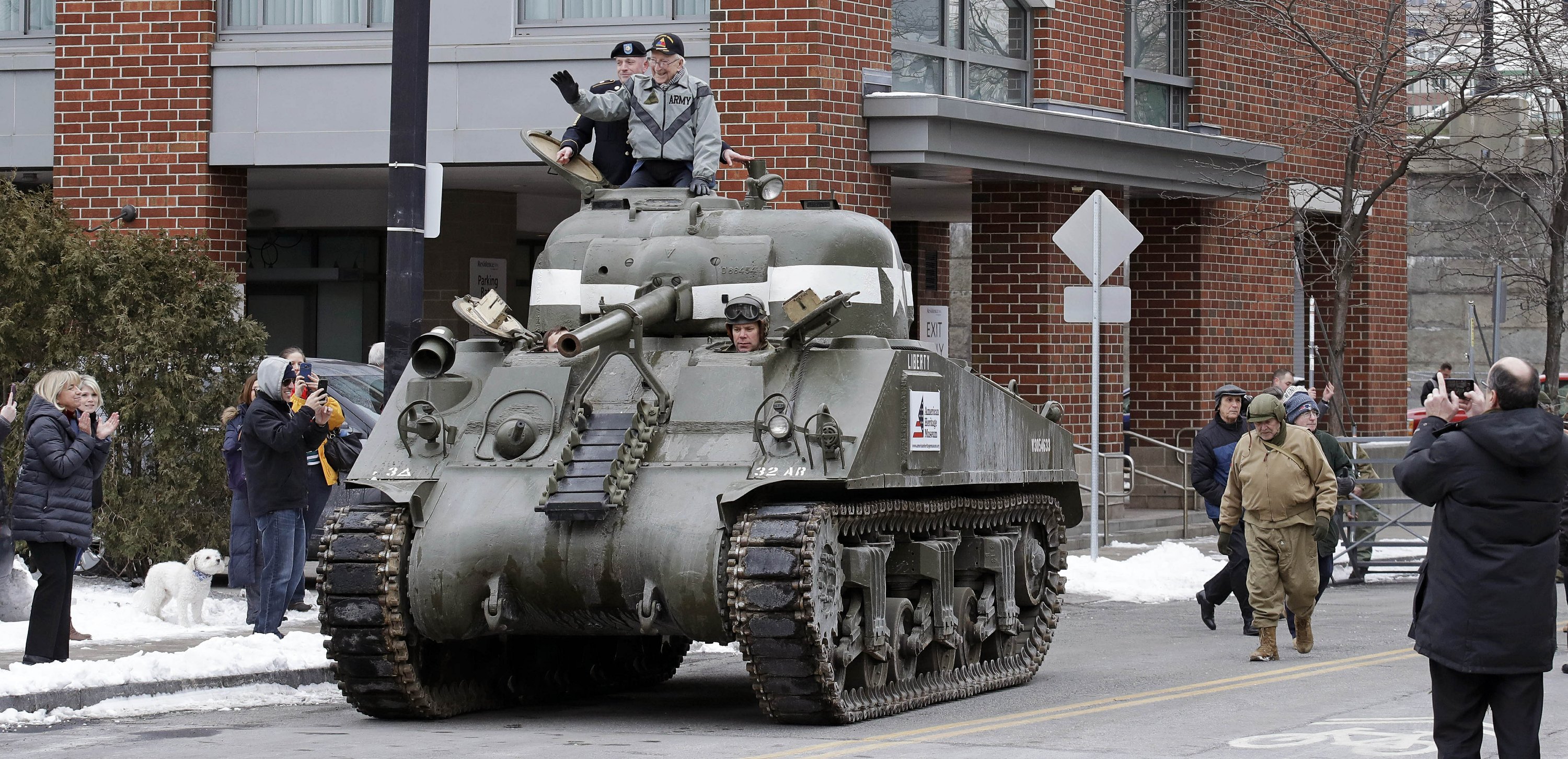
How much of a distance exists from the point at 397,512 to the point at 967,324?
28292 millimetres

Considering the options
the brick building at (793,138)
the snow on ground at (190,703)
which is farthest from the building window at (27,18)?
the snow on ground at (190,703)

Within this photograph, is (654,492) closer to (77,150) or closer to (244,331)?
(244,331)

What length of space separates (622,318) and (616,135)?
Answer: 2.81 m

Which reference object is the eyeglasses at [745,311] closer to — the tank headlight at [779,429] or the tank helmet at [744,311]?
the tank helmet at [744,311]

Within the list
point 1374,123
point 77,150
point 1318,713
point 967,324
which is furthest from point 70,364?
point 967,324

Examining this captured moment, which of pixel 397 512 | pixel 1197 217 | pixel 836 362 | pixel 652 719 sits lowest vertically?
pixel 652 719

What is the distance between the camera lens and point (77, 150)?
19891mm

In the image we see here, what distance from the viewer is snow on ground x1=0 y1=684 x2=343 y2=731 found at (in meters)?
10.4

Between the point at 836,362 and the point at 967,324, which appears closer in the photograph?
the point at 836,362

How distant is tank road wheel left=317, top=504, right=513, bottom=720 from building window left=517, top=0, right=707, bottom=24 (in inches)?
360

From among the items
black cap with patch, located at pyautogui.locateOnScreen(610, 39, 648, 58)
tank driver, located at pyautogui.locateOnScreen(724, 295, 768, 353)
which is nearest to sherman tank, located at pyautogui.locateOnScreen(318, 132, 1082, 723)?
tank driver, located at pyautogui.locateOnScreen(724, 295, 768, 353)

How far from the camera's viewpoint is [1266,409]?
43.7 feet

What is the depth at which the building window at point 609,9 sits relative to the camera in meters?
18.8

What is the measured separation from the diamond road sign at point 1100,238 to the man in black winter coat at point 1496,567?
9633mm
